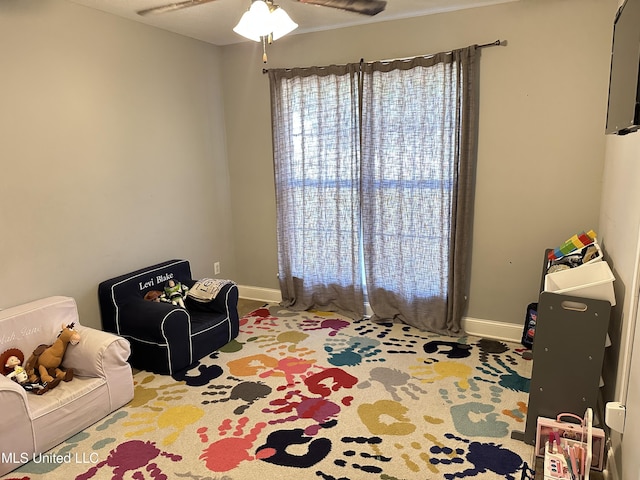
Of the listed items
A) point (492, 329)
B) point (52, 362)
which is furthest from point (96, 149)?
point (492, 329)

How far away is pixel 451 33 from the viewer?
3.42m

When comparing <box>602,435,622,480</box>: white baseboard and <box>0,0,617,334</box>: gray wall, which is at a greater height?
<box>0,0,617,334</box>: gray wall

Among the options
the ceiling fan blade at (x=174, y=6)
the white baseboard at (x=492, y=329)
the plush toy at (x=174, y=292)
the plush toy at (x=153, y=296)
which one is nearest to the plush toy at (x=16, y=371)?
the plush toy at (x=153, y=296)

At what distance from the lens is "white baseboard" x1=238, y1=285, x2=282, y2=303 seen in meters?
4.61

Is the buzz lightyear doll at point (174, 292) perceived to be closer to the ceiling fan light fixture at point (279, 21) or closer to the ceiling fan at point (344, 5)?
the ceiling fan at point (344, 5)

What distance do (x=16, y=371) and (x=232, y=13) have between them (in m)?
2.74

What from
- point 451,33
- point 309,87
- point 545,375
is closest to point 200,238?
point 309,87

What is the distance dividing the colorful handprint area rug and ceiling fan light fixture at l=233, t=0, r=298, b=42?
6.88 ft

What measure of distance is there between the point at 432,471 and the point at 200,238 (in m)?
2.92

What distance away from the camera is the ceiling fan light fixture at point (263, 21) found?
2.12m

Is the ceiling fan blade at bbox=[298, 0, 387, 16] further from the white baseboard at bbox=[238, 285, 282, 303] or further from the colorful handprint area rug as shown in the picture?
the white baseboard at bbox=[238, 285, 282, 303]

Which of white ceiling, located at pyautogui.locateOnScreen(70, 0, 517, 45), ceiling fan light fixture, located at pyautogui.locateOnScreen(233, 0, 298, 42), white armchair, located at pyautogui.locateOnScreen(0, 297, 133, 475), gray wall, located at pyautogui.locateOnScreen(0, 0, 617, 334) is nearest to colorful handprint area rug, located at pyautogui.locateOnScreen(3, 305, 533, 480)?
white armchair, located at pyautogui.locateOnScreen(0, 297, 133, 475)

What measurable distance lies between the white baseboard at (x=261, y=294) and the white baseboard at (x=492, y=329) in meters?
1.84

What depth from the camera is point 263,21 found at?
2.16 meters
